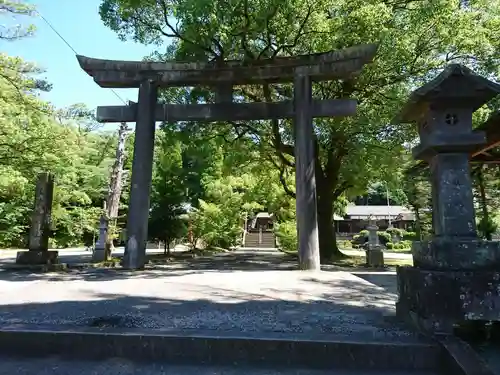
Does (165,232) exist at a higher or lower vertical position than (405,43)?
lower

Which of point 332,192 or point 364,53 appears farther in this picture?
point 332,192

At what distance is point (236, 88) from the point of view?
14812mm

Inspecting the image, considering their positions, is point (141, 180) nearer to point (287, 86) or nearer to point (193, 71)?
point (193, 71)

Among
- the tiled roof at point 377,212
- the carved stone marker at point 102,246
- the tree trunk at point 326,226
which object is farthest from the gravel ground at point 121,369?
the tiled roof at point 377,212

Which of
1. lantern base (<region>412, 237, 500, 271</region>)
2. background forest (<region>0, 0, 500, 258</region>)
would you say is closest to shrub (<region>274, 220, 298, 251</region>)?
background forest (<region>0, 0, 500, 258</region>)

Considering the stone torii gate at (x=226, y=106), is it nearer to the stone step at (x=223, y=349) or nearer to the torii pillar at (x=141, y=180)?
the torii pillar at (x=141, y=180)

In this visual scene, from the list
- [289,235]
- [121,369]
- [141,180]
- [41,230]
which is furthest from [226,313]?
[289,235]

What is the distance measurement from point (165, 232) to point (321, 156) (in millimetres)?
7434

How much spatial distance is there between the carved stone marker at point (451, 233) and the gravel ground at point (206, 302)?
17.8 inches

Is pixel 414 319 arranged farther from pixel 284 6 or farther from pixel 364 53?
pixel 284 6

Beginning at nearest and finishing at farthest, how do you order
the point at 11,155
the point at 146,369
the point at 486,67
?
the point at 146,369
the point at 486,67
the point at 11,155

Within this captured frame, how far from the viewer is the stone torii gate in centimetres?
1016

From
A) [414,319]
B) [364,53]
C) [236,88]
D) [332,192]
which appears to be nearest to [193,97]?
[236,88]

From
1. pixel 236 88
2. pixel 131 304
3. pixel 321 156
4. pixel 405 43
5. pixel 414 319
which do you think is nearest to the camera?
pixel 414 319
